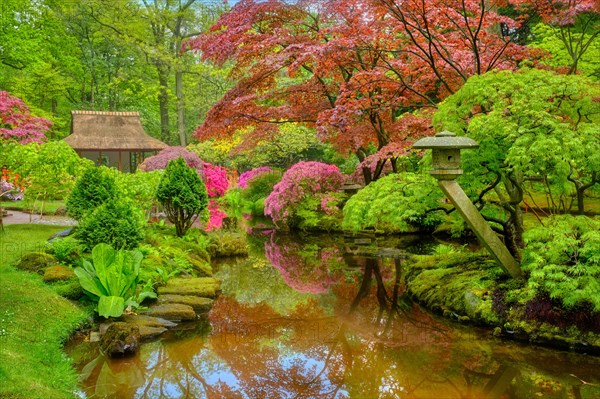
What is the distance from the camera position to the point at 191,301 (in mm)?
6902

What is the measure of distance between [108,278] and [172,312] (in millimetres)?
928

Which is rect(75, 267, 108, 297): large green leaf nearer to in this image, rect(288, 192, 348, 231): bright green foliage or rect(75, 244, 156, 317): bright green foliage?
rect(75, 244, 156, 317): bright green foliage

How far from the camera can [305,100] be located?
11828mm

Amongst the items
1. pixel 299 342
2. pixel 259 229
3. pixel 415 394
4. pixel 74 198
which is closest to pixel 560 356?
pixel 415 394

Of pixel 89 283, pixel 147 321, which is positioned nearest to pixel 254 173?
pixel 89 283

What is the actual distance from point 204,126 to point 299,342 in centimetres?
636

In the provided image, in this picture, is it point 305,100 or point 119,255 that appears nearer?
point 119,255

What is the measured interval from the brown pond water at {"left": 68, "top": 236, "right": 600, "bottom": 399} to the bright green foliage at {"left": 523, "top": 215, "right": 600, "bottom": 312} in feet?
2.28

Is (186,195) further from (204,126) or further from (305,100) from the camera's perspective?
(305,100)

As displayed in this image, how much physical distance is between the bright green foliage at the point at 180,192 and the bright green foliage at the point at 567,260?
253 inches

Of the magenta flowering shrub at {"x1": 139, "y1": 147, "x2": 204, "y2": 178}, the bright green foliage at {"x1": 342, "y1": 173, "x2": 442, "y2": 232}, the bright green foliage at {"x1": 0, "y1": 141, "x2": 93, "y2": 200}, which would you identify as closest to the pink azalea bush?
the magenta flowering shrub at {"x1": 139, "y1": 147, "x2": 204, "y2": 178}

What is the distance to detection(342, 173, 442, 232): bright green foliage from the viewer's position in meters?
6.48

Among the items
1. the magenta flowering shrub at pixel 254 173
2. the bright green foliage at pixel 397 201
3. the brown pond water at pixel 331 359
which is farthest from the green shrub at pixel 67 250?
the magenta flowering shrub at pixel 254 173

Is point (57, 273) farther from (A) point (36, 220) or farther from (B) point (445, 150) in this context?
(A) point (36, 220)
